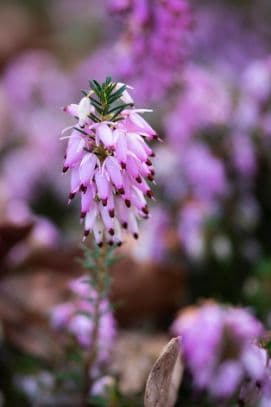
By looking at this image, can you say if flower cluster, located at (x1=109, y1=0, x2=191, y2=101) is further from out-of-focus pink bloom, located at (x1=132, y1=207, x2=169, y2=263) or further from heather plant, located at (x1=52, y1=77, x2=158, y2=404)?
heather plant, located at (x1=52, y1=77, x2=158, y2=404)

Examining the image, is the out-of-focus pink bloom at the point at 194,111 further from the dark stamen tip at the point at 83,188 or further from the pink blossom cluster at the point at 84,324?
the dark stamen tip at the point at 83,188

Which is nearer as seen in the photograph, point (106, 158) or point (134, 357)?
point (106, 158)

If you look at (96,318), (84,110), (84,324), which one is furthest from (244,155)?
(84,110)

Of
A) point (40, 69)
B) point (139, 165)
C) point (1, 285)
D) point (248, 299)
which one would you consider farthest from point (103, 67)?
point (139, 165)

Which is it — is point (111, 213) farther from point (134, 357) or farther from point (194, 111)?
point (194, 111)

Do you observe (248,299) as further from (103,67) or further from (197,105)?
(103,67)

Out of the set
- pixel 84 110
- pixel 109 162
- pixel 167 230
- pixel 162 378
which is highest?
pixel 167 230

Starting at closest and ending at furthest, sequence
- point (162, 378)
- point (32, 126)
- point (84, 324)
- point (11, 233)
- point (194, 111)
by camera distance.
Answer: point (162, 378) < point (84, 324) < point (11, 233) < point (194, 111) < point (32, 126)
